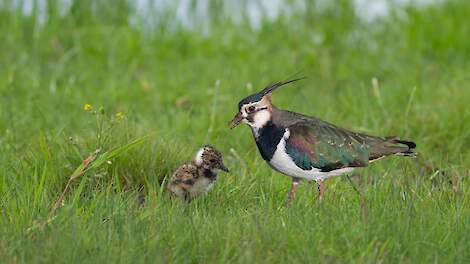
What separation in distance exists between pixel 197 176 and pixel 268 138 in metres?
0.49

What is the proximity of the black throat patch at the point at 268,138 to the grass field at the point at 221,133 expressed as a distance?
0.29 m

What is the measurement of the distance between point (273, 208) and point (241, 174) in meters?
0.85

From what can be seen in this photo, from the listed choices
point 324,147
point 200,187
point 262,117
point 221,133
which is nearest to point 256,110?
point 262,117

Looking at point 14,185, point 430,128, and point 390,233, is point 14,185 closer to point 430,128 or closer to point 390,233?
point 390,233

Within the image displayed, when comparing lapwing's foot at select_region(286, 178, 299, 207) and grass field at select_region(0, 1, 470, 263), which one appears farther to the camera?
lapwing's foot at select_region(286, 178, 299, 207)

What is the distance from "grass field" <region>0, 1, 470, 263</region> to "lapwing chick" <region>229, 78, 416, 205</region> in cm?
18

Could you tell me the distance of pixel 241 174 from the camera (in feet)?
20.9

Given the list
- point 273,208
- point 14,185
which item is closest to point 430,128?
point 273,208

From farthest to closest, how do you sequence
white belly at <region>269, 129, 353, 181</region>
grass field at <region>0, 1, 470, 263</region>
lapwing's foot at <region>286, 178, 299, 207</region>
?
lapwing's foot at <region>286, 178, 299, 207</region>, white belly at <region>269, 129, 353, 181</region>, grass field at <region>0, 1, 470, 263</region>

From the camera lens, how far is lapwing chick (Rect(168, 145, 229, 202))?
18.7 feet

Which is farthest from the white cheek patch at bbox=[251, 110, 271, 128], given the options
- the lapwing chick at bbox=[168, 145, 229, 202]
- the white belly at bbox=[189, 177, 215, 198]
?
the white belly at bbox=[189, 177, 215, 198]

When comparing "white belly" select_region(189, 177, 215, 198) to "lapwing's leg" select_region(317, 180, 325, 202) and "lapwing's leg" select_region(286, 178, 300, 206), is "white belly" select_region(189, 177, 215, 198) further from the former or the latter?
"lapwing's leg" select_region(317, 180, 325, 202)

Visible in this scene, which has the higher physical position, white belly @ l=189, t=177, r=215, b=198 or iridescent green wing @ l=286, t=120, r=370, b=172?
iridescent green wing @ l=286, t=120, r=370, b=172

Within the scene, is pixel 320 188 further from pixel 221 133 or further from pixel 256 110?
pixel 221 133
